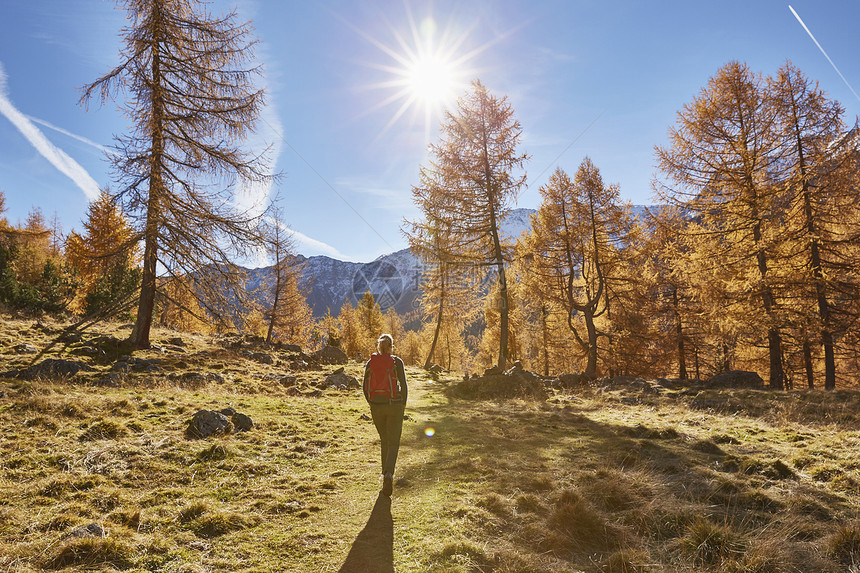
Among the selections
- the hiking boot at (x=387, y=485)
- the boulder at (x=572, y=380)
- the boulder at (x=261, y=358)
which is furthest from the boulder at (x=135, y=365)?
the boulder at (x=572, y=380)

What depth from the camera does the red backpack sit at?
17.6 feet

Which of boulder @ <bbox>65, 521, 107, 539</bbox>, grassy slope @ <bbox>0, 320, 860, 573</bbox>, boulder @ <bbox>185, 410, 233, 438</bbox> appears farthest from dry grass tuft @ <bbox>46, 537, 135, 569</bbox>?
boulder @ <bbox>185, 410, 233, 438</bbox>

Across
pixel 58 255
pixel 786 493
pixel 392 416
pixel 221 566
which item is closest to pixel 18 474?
pixel 221 566

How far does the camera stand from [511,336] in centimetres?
3266

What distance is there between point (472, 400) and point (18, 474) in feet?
37.7

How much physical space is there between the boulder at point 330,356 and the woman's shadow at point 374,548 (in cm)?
1523

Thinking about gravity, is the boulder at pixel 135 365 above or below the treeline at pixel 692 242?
below

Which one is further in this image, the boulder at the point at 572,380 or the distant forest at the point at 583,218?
the boulder at the point at 572,380

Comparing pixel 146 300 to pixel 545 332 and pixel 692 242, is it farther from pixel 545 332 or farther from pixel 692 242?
pixel 545 332

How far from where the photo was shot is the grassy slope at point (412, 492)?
3262 mm

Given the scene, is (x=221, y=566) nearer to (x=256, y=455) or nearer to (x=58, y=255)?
(x=256, y=455)

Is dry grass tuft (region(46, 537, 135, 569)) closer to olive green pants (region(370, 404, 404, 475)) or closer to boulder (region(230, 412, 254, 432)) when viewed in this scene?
olive green pants (region(370, 404, 404, 475))

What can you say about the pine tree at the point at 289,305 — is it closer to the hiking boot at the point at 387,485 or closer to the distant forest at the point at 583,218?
the distant forest at the point at 583,218

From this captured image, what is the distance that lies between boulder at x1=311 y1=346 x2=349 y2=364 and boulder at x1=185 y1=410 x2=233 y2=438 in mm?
12242
